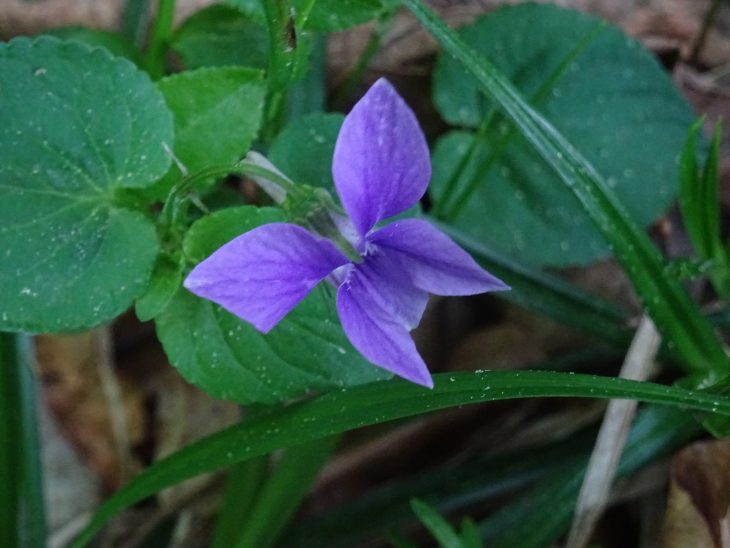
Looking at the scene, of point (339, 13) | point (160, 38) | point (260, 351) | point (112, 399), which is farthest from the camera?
point (112, 399)

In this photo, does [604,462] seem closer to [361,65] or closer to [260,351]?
[260,351]

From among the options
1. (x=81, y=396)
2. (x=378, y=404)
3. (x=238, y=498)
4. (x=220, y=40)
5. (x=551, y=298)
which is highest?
(x=220, y=40)

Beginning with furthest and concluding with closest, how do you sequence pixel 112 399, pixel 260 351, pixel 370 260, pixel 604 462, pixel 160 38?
pixel 112 399 < pixel 160 38 < pixel 604 462 < pixel 260 351 < pixel 370 260

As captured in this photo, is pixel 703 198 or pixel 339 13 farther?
pixel 703 198

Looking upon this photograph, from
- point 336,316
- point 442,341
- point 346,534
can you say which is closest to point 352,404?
point 336,316

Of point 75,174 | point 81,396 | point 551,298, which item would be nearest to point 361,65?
point 551,298

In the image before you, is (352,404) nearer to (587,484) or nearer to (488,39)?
(587,484)

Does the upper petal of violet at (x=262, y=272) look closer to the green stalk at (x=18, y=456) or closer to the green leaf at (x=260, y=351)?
the green leaf at (x=260, y=351)

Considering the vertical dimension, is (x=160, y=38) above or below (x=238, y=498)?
above
